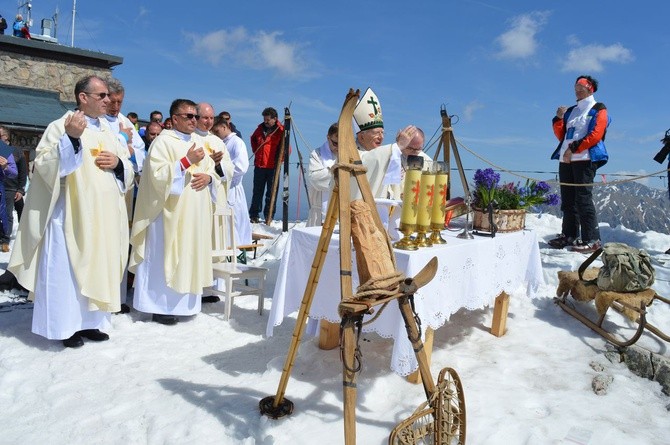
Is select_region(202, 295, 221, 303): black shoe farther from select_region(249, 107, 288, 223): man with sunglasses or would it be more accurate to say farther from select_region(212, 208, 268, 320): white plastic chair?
select_region(249, 107, 288, 223): man with sunglasses

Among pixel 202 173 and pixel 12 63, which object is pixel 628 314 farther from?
pixel 12 63

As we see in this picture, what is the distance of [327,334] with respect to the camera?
4.27 meters

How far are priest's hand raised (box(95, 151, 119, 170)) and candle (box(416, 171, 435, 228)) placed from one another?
2785 millimetres

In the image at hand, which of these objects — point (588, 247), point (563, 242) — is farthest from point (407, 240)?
point (563, 242)

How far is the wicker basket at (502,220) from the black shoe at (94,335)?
11.4ft

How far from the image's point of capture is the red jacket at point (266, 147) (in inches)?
420

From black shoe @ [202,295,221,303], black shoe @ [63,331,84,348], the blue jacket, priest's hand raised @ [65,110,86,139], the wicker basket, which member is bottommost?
black shoe @ [63,331,84,348]

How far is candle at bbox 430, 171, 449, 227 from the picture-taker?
357 cm

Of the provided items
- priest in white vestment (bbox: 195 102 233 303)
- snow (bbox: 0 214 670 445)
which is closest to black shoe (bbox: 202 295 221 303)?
priest in white vestment (bbox: 195 102 233 303)

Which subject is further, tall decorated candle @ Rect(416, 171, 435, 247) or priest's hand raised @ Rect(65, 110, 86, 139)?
priest's hand raised @ Rect(65, 110, 86, 139)

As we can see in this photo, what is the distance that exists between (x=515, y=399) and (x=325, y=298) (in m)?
1.49

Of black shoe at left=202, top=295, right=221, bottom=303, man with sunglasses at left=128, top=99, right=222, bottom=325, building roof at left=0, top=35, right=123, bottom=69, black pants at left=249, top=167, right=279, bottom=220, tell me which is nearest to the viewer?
man with sunglasses at left=128, top=99, right=222, bottom=325

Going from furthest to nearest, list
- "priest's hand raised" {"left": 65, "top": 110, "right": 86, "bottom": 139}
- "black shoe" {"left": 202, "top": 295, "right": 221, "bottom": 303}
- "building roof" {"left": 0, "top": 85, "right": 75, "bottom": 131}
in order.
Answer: "building roof" {"left": 0, "top": 85, "right": 75, "bottom": 131}, "black shoe" {"left": 202, "top": 295, "right": 221, "bottom": 303}, "priest's hand raised" {"left": 65, "top": 110, "right": 86, "bottom": 139}

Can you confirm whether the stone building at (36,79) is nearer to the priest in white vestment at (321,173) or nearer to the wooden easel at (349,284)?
the priest in white vestment at (321,173)
